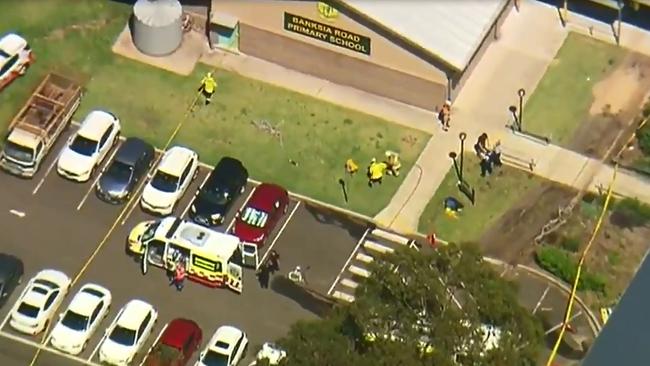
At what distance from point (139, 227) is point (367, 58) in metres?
13.1

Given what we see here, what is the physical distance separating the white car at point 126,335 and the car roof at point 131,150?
7912mm

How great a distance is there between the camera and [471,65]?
293 ft

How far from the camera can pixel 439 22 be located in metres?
87.6

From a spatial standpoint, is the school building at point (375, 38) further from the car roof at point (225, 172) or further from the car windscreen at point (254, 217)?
the car windscreen at point (254, 217)

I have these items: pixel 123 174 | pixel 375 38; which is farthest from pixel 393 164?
pixel 123 174

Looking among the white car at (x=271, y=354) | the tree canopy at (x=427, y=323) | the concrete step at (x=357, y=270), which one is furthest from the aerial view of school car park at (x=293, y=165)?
the tree canopy at (x=427, y=323)

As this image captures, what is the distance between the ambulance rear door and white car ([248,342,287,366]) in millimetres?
3335

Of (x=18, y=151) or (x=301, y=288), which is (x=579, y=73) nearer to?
(x=301, y=288)

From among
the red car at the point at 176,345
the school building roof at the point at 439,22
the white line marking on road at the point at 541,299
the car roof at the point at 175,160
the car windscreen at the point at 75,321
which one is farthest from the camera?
the school building roof at the point at 439,22

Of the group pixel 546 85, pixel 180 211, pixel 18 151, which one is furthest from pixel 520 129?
pixel 18 151

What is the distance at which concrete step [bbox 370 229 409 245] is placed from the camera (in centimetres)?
8312

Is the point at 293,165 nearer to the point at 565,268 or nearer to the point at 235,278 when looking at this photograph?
the point at 235,278

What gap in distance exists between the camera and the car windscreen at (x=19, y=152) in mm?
84562

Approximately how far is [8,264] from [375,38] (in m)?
18.6
